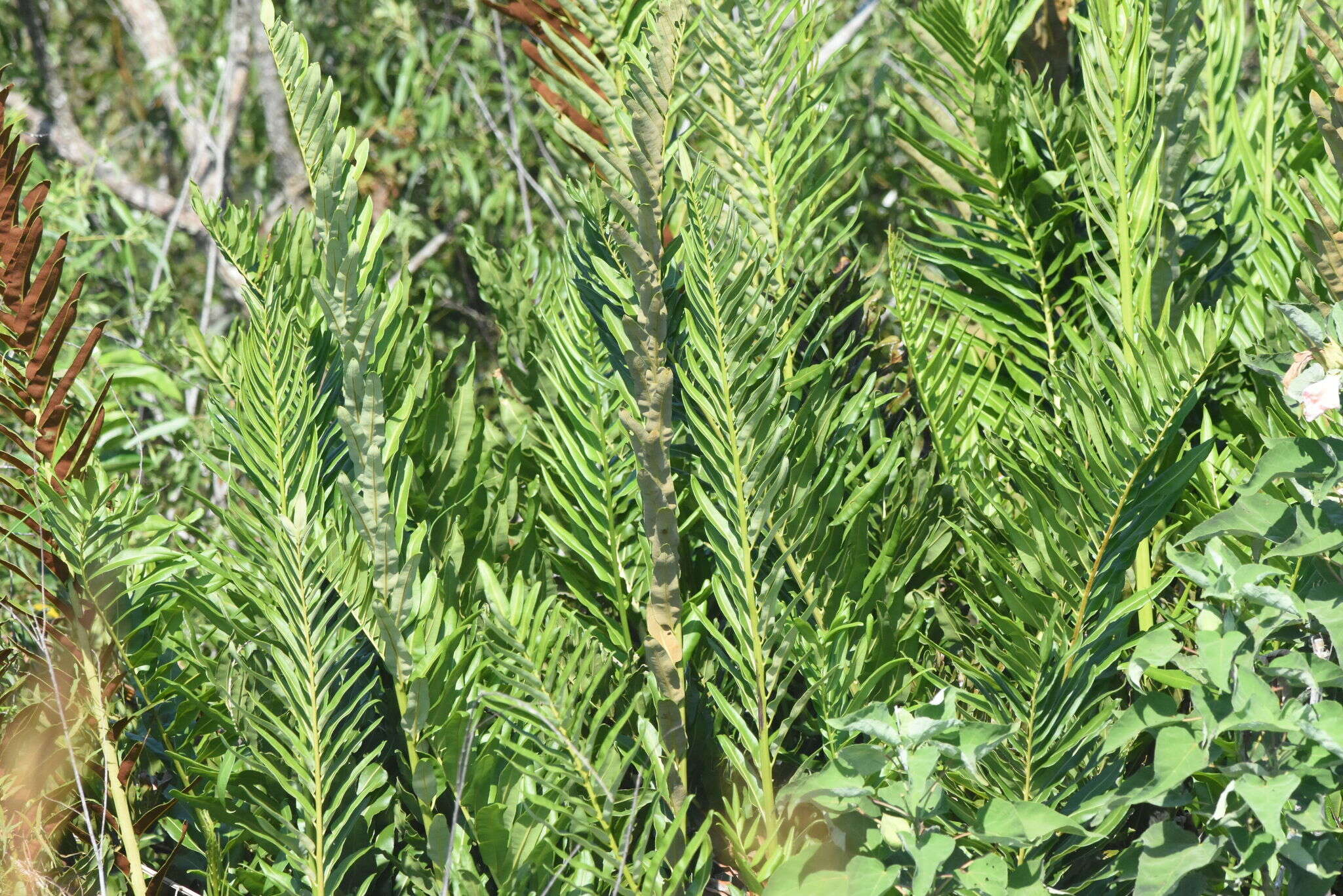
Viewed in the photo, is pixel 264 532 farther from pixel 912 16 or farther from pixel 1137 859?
pixel 912 16

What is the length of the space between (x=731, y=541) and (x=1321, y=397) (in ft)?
1.07

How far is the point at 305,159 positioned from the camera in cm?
62

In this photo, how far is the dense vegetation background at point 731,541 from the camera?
24.1 inches

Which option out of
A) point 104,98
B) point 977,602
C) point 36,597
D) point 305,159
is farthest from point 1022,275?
point 104,98

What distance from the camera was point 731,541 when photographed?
65cm

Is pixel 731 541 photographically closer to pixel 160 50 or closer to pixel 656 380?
pixel 656 380

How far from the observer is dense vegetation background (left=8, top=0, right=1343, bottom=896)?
612 millimetres

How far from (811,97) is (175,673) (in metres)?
0.66

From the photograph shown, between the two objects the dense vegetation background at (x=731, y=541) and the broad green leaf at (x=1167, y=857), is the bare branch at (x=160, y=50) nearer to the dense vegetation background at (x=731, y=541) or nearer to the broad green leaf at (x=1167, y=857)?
the dense vegetation background at (x=731, y=541)

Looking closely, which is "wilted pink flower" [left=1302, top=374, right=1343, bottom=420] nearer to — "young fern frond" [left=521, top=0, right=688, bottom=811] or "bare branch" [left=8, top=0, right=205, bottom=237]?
"young fern frond" [left=521, top=0, right=688, bottom=811]

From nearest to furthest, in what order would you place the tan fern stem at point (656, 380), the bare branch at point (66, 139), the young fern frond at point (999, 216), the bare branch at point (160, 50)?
the tan fern stem at point (656, 380) → the young fern frond at point (999, 216) → the bare branch at point (66, 139) → the bare branch at point (160, 50)

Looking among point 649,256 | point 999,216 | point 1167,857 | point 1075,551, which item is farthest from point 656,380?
point 999,216

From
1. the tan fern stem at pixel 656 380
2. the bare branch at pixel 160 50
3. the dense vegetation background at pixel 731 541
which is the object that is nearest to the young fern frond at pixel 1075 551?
the dense vegetation background at pixel 731 541

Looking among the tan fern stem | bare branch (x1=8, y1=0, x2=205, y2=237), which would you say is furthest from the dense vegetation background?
bare branch (x1=8, y1=0, x2=205, y2=237)
